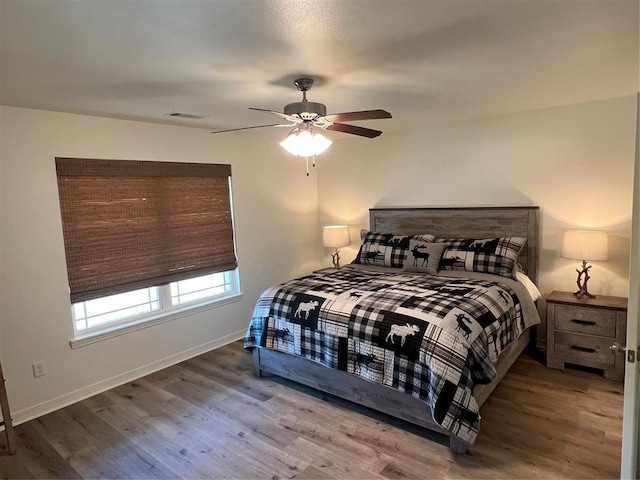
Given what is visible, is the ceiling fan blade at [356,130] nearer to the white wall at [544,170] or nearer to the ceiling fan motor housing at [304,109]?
the ceiling fan motor housing at [304,109]

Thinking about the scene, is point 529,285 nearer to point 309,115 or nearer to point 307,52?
point 309,115

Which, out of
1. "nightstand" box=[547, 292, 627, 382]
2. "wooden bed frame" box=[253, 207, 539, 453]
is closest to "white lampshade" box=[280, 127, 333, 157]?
"wooden bed frame" box=[253, 207, 539, 453]

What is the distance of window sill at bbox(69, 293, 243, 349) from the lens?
326cm

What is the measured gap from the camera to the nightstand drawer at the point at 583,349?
10.4 ft

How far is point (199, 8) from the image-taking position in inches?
59.6

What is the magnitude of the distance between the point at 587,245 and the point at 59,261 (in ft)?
13.8

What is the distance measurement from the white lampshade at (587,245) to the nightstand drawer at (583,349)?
2.13ft

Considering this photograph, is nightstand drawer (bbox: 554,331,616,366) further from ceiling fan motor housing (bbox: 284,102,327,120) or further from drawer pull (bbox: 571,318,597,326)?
ceiling fan motor housing (bbox: 284,102,327,120)

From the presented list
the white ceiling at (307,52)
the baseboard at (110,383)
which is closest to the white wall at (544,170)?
the white ceiling at (307,52)

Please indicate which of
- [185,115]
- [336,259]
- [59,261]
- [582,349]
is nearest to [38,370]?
[59,261]

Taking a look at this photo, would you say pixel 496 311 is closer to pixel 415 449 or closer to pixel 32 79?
pixel 415 449

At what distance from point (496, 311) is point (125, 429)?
2.74 meters

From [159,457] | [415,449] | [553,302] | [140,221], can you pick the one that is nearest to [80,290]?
[140,221]

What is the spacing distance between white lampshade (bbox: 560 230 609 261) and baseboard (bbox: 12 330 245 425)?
3.40m
